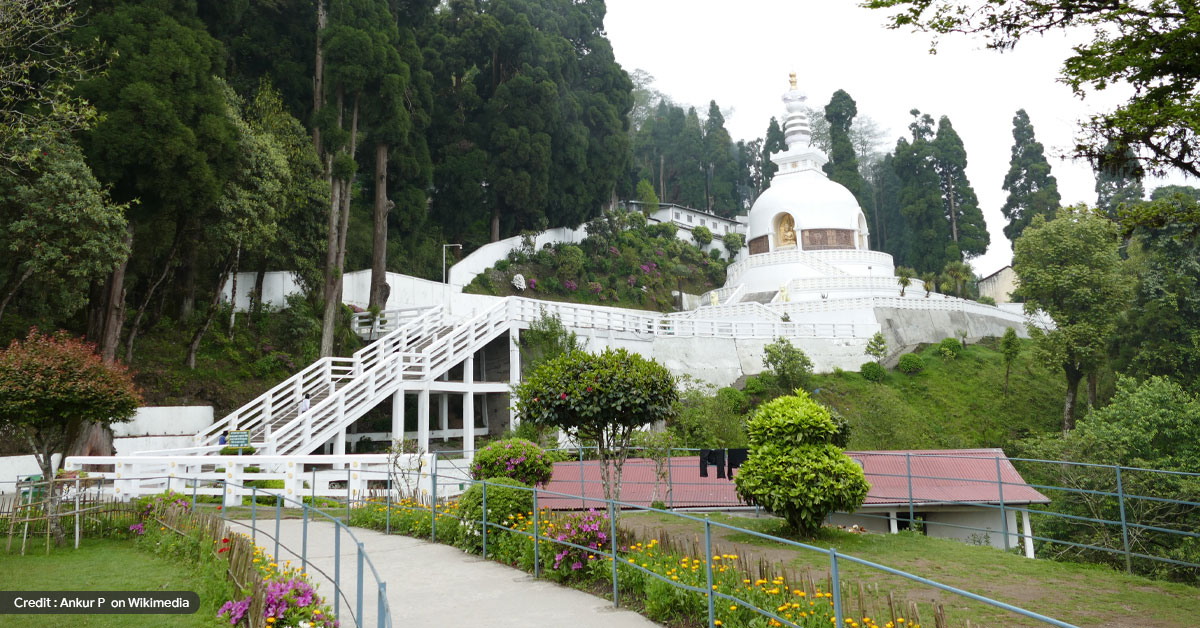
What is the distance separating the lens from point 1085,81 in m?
8.01

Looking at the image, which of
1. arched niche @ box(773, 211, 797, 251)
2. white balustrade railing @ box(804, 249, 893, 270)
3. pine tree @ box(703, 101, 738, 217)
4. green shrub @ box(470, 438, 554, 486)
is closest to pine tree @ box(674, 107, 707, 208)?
pine tree @ box(703, 101, 738, 217)

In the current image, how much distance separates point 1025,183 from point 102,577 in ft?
189

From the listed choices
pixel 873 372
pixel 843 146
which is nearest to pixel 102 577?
pixel 873 372

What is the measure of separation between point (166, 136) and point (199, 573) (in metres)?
12.8

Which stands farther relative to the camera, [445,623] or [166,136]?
[166,136]

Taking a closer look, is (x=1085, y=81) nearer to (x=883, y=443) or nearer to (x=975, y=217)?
(x=883, y=443)

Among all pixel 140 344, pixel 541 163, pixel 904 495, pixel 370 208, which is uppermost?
pixel 541 163

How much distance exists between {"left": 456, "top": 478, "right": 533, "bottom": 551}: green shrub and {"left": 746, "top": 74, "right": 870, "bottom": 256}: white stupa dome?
38.0m

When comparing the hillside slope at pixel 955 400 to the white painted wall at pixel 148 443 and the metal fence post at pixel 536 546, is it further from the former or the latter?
the white painted wall at pixel 148 443

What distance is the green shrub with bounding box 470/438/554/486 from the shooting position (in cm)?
1306

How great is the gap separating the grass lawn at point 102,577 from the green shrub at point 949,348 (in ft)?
93.3

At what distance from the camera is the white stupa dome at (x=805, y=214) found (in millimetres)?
46156

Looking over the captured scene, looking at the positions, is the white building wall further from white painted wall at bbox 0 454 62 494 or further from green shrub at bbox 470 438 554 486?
green shrub at bbox 470 438 554 486

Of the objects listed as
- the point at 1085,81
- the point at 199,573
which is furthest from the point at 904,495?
the point at 199,573
